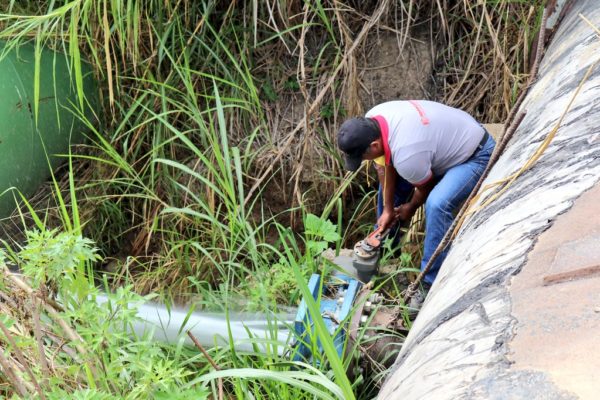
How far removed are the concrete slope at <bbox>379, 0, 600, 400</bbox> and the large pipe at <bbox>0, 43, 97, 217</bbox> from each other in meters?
2.09

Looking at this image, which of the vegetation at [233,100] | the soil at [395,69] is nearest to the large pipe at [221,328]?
the vegetation at [233,100]

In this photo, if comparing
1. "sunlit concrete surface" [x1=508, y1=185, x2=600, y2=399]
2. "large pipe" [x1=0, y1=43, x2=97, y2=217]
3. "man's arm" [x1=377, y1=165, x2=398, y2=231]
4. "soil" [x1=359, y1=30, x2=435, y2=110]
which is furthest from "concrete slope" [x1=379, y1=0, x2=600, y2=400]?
"large pipe" [x1=0, y1=43, x2=97, y2=217]

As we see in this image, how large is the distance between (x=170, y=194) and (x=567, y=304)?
275 centimetres

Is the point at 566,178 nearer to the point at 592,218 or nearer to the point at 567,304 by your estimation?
the point at 592,218

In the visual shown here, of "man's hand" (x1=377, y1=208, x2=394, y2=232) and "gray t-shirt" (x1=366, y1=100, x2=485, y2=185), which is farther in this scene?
"man's hand" (x1=377, y1=208, x2=394, y2=232)

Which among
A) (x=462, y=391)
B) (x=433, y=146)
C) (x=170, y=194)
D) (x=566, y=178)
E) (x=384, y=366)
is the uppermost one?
(x=566, y=178)

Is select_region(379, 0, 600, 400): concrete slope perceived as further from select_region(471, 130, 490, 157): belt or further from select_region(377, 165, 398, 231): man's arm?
select_region(377, 165, 398, 231): man's arm

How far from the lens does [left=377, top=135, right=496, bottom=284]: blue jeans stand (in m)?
2.59

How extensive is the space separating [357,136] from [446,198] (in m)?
0.41

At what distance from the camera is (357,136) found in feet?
8.43

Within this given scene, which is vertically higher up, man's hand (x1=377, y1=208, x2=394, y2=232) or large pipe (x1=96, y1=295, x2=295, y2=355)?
man's hand (x1=377, y1=208, x2=394, y2=232)

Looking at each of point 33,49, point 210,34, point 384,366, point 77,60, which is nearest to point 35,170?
point 33,49

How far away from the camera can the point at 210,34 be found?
130 inches

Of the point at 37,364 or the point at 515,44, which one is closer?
the point at 37,364
